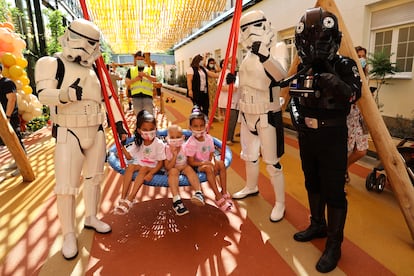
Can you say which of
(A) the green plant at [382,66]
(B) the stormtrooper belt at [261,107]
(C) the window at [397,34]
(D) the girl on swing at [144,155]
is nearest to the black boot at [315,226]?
(B) the stormtrooper belt at [261,107]

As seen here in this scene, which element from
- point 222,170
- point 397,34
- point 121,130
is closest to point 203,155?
point 222,170

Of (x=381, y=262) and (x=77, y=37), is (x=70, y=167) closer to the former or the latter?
(x=77, y=37)

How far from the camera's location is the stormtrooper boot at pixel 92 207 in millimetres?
2516

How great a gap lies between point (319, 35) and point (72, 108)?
1807mm

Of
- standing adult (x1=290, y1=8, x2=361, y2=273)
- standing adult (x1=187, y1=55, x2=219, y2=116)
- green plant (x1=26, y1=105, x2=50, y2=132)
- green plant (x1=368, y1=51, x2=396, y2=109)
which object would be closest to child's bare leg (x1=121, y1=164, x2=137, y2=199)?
standing adult (x1=290, y1=8, x2=361, y2=273)

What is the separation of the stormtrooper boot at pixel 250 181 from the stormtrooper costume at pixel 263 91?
1.15ft

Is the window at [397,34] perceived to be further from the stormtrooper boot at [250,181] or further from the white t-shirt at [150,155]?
the white t-shirt at [150,155]

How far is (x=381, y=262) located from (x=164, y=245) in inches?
64.8

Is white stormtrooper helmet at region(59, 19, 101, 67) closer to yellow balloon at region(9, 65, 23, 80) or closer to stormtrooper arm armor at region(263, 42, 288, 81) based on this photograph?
stormtrooper arm armor at region(263, 42, 288, 81)

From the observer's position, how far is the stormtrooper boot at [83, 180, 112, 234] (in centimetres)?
252

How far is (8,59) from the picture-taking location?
5.05 m

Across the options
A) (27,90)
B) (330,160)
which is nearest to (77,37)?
(330,160)

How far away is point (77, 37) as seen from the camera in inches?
83.8

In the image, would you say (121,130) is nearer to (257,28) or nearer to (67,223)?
(67,223)
